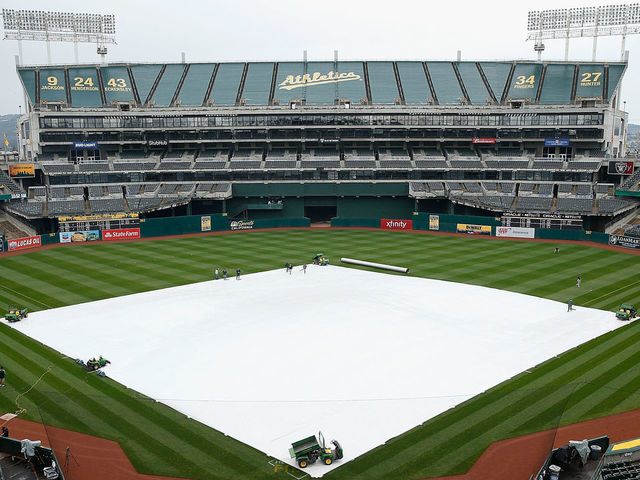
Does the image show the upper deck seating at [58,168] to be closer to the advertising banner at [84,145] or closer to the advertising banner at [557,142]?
the advertising banner at [84,145]

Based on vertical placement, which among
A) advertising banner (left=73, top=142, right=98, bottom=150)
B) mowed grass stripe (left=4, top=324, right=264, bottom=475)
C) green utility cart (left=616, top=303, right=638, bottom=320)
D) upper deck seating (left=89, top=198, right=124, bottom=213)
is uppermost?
advertising banner (left=73, top=142, right=98, bottom=150)

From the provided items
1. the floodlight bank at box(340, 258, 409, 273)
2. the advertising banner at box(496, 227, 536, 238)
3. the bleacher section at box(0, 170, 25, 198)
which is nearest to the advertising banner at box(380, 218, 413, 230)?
the advertising banner at box(496, 227, 536, 238)

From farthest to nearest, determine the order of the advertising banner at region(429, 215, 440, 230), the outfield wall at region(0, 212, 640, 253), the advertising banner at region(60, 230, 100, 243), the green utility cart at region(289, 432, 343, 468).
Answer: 1. the advertising banner at region(429, 215, 440, 230)
2. the advertising banner at region(60, 230, 100, 243)
3. the outfield wall at region(0, 212, 640, 253)
4. the green utility cart at region(289, 432, 343, 468)

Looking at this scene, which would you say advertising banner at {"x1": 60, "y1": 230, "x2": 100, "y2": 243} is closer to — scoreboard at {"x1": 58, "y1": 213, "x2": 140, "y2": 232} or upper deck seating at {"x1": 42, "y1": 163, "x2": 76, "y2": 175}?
scoreboard at {"x1": 58, "y1": 213, "x2": 140, "y2": 232}

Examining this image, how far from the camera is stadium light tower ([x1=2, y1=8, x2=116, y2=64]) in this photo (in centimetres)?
9288

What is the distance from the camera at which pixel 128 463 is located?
1945 centimetres

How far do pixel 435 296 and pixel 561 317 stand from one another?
9395 mm

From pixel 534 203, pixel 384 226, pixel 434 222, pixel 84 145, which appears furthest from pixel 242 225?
pixel 534 203

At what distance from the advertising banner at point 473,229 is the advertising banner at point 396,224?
7.53 m

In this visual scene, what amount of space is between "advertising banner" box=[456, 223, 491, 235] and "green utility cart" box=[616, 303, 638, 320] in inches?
1391

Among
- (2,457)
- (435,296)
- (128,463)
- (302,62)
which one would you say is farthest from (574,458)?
(302,62)

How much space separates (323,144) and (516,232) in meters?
37.4

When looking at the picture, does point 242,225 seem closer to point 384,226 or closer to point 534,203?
point 384,226

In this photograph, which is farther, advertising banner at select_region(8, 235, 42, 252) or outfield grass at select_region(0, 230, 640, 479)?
advertising banner at select_region(8, 235, 42, 252)
